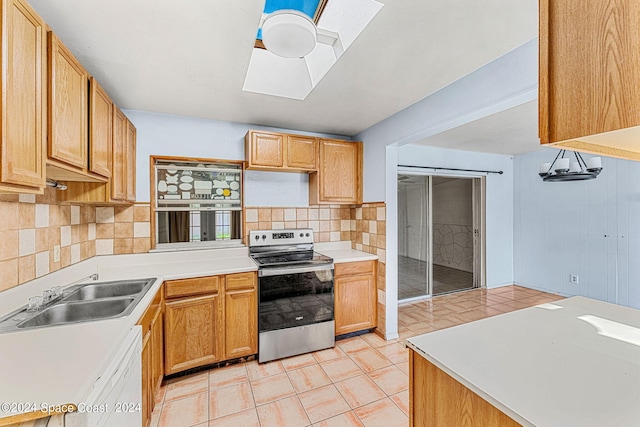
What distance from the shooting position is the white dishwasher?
83cm

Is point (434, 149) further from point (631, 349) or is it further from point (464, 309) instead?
point (631, 349)

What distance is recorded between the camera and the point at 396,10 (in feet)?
4.29

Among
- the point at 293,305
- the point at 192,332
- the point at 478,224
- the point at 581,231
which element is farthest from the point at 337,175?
the point at 581,231

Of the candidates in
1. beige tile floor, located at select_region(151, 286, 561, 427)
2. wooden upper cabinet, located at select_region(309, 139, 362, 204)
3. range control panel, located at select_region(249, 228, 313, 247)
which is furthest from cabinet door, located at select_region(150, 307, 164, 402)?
wooden upper cabinet, located at select_region(309, 139, 362, 204)

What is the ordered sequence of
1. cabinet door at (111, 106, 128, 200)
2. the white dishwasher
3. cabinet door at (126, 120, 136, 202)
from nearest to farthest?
1. the white dishwasher
2. cabinet door at (111, 106, 128, 200)
3. cabinet door at (126, 120, 136, 202)

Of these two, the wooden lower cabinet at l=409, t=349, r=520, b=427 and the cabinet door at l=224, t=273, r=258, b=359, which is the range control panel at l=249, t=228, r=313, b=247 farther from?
the wooden lower cabinet at l=409, t=349, r=520, b=427

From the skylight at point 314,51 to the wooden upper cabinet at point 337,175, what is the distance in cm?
87

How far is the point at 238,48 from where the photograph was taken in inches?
63.2

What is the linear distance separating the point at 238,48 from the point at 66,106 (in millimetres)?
912

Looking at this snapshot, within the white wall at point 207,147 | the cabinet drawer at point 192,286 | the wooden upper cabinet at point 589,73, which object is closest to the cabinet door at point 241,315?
the cabinet drawer at point 192,286

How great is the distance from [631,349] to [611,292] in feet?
12.4

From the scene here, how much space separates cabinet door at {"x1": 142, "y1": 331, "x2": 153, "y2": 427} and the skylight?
1843 mm

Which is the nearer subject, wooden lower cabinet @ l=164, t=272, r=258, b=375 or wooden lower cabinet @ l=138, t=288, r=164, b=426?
wooden lower cabinet @ l=138, t=288, r=164, b=426

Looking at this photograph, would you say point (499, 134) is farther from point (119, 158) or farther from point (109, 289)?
point (109, 289)
